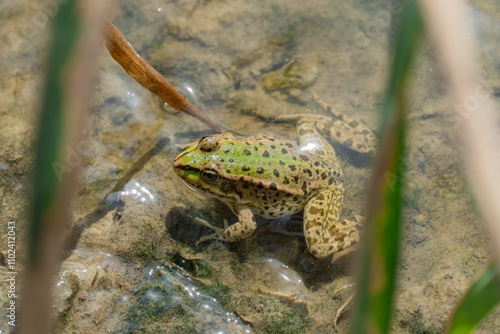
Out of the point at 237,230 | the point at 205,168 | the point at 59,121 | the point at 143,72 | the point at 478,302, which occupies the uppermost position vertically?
the point at 59,121

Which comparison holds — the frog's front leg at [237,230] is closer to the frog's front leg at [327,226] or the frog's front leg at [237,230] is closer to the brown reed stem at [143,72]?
the frog's front leg at [327,226]

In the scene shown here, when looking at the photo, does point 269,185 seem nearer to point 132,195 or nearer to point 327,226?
point 327,226

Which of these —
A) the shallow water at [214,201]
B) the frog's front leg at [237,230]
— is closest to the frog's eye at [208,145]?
the shallow water at [214,201]

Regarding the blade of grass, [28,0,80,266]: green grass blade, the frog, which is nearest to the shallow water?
the frog

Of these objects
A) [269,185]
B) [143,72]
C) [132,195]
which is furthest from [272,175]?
[143,72]

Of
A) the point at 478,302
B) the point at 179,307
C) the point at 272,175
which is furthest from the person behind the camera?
the point at 272,175

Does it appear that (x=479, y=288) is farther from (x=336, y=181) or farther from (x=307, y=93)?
(x=307, y=93)
